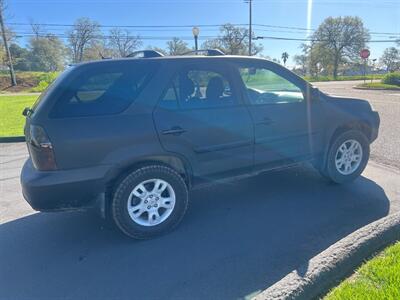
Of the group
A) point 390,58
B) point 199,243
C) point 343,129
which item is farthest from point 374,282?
point 390,58

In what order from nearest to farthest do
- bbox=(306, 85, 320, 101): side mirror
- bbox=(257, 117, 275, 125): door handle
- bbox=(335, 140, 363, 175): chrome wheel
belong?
bbox=(257, 117, 275, 125): door handle, bbox=(306, 85, 320, 101): side mirror, bbox=(335, 140, 363, 175): chrome wheel

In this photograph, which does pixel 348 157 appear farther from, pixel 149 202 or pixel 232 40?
pixel 232 40

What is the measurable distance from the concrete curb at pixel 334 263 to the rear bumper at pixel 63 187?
66.7 inches

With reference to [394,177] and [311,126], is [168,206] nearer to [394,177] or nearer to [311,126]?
[311,126]

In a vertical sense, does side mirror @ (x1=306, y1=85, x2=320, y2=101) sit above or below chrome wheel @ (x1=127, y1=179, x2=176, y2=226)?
above

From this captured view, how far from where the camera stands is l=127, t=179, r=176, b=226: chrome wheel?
9.98 ft

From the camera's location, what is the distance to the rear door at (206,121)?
304 centimetres

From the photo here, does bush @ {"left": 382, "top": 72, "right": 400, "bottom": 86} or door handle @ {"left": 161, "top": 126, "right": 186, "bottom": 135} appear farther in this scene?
bush @ {"left": 382, "top": 72, "right": 400, "bottom": 86}

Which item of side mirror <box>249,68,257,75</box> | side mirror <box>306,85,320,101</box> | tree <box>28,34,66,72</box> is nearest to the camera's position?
side mirror <box>249,68,257,75</box>

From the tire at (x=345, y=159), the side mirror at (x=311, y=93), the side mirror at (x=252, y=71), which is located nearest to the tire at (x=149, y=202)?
the side mirror at (x=252, y=71)

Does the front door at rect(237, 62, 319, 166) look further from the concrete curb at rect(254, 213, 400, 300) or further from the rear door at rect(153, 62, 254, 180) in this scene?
the concrete curb at rect(254, 213, 400, 300)

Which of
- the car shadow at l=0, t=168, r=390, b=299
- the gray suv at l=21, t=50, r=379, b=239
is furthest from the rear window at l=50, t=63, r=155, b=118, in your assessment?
the car shadow at l=0, t=168, r=390, b=299

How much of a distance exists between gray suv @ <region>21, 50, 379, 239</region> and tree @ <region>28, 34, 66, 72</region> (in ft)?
173

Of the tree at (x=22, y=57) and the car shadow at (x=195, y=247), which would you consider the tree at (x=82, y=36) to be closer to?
the tree at (x=22, y=57)
